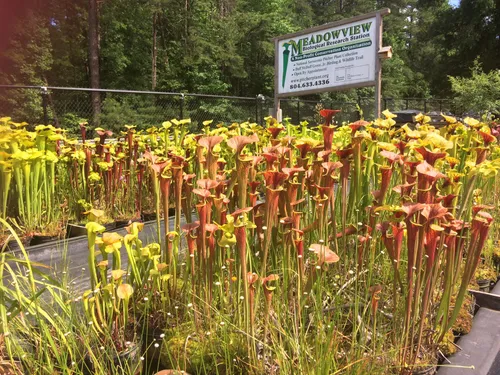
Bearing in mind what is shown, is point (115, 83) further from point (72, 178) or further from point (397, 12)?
point (397, 12)

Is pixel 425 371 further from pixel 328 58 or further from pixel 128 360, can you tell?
pixel 328 58

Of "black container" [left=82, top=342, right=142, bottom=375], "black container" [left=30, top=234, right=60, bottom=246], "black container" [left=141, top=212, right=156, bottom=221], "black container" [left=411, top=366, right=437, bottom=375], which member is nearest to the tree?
"black container" [left=141, top=212, right=156, bottom=221]

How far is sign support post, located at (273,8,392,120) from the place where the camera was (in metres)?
6.38

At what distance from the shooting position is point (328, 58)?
7.17 m

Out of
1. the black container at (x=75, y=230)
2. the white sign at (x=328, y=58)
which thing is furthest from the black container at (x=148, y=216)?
the white sign at (x=328, y=58)

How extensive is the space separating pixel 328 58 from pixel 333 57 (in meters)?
0.11

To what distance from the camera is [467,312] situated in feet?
5.61

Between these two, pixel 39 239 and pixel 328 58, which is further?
pixel 328 58

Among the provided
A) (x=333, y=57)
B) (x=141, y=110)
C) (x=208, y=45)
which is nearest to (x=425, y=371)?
(x=333, y=57)

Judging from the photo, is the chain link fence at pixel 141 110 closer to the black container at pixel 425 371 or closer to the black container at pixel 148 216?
the black container at pixel 148 216

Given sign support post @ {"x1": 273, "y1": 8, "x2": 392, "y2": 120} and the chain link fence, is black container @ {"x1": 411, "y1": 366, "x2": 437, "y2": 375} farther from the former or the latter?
the chain link fence

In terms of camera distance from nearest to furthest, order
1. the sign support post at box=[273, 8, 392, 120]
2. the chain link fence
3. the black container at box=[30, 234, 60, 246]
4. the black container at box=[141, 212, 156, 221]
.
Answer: the black container at box=[30, 234, 60, 246] < the black container at box=[141, 212, 156, 221] < the sign support post at box=[273, 8, 392, 120] < the chain link fence

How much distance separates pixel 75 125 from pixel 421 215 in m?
16.3

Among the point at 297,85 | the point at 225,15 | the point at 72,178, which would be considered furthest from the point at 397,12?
the point at 72,178
